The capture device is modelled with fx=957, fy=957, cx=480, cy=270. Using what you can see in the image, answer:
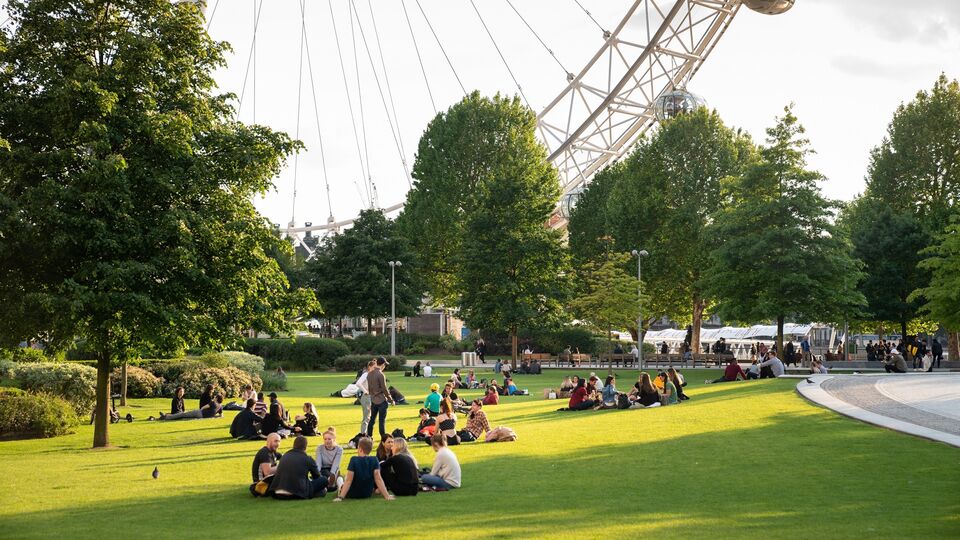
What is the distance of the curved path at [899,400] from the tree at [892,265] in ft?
57.7

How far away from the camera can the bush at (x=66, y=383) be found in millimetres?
25156

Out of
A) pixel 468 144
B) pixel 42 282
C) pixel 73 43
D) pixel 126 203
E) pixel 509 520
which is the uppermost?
pixel 468 144

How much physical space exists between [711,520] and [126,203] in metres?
12.9

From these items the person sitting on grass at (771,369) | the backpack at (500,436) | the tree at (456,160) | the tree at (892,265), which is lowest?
the backpack at (500,436)

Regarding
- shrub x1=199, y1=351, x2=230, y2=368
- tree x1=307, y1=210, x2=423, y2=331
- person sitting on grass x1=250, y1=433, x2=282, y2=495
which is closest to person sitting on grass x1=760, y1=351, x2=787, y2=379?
shrub x1=199, y1=351, x2=230, y2=368

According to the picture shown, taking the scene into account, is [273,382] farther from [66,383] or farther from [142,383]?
[66,383]

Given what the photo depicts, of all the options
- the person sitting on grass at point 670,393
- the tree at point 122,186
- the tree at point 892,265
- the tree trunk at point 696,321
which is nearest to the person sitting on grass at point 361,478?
the tree at point 122,186

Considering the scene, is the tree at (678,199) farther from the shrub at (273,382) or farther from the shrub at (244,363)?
the shrub at (273,382)

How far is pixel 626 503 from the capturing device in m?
12.3

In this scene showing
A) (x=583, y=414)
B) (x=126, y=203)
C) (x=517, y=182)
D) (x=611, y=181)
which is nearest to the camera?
(x=126, y=203)

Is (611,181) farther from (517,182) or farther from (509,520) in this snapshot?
(509,520)

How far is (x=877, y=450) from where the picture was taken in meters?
16.1

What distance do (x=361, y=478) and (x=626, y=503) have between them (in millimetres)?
3730

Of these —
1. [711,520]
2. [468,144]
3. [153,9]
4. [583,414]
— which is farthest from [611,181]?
[711,520]
